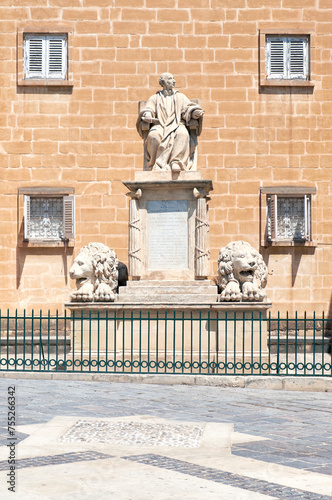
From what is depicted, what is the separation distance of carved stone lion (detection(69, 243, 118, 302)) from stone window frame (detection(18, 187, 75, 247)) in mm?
6002

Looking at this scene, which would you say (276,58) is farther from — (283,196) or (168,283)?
(168,283)

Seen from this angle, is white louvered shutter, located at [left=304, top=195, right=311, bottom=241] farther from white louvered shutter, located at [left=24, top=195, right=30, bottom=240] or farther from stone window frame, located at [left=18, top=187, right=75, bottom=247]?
white louvered shutter, located at [left=24, top=195, right=30, bottom=240]

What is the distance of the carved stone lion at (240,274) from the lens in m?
12.1

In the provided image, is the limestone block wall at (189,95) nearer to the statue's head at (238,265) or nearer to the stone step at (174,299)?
the statue's head at (238,265)

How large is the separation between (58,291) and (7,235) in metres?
1.70

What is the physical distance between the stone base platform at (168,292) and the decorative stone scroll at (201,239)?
0.59 ft

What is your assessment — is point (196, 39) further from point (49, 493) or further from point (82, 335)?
point (49, 493)

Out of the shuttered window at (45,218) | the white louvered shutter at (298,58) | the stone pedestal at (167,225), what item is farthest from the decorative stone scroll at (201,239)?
the white louvered shutter at (298,58)

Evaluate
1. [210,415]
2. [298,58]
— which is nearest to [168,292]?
[210,415]

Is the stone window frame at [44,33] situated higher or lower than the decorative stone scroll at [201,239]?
higher

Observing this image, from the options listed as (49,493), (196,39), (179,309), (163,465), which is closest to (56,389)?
(179,309)

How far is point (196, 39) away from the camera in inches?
749

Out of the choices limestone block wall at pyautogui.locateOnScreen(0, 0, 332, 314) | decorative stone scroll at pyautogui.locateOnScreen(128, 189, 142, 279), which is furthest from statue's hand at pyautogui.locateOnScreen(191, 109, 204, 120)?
limestone block wall at pyautogui.locateOnScreen(0, 0, 332, 314)

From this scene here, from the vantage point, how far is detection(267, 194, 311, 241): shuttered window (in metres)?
18.8
